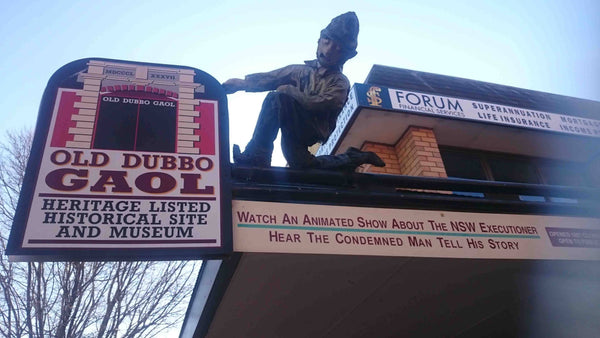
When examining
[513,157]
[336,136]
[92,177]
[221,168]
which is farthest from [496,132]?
[92,177]

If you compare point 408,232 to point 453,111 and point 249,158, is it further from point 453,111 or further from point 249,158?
point 453,111

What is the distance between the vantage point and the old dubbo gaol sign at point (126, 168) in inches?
85.4

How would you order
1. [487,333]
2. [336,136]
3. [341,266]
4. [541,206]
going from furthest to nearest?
[336,136], [487,333], [541,206], [341,266]

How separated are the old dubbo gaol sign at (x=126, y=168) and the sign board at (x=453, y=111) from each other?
3383 mm

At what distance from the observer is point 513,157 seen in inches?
306

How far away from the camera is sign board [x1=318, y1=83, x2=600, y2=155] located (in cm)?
612

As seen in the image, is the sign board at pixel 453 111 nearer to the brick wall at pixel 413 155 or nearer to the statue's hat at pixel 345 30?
the brick wall at pixel 413 155

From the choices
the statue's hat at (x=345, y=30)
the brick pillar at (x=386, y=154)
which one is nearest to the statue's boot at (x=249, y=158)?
the statue's hat at (x=345, y=30)

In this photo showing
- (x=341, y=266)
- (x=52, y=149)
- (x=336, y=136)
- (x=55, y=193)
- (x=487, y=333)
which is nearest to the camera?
(x=55, y=193)

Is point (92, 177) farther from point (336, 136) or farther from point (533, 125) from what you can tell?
point (533, 125)

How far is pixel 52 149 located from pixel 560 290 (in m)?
3.62

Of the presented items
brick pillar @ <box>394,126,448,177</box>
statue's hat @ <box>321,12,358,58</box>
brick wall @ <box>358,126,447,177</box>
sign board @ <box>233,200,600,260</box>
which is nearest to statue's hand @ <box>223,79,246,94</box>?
statue's hat @ <box>321,12,358,58</box>

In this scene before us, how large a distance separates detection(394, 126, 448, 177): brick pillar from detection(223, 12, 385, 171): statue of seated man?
3.02 m

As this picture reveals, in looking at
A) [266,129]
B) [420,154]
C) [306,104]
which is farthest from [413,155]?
[266,129]
